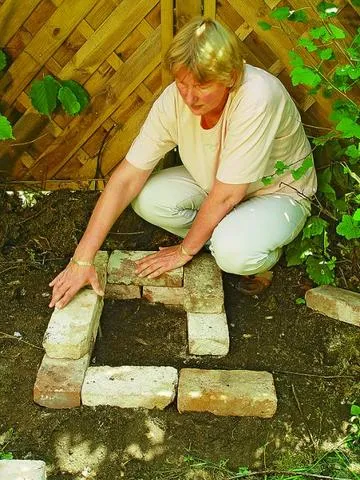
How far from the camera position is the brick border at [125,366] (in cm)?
273

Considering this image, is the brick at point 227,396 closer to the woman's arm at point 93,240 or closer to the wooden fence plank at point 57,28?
the woman's arm at point 93,240

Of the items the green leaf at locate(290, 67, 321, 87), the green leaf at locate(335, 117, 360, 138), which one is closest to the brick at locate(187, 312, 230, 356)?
the green leaf at locate(335, 117, 360, 138)

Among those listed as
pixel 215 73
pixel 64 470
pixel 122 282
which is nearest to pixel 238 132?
pixel 215 73

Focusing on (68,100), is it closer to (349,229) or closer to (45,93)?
(45,93)

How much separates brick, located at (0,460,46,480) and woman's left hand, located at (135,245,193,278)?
4.04ft

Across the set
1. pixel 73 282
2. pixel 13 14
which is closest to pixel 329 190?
pixel 73 282

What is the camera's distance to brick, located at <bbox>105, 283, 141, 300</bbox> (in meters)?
3.38

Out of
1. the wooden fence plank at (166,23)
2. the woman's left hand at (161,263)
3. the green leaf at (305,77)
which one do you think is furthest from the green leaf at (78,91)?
the green leaf at (305,77)

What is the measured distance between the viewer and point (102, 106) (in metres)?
3.74

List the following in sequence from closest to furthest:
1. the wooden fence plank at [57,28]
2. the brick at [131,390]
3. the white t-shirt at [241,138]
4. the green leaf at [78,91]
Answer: the brick at [131,390], the white t-shirt at [241,138], the wooden fence plank at [57,28], the green leaf at [78,91]

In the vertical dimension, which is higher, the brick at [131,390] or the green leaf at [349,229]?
the brick at [131,390]

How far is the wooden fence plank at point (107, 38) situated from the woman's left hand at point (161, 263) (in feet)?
3.54

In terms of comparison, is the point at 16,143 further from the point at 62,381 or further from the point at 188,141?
the point at 62,381

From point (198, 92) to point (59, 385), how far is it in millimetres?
1286
